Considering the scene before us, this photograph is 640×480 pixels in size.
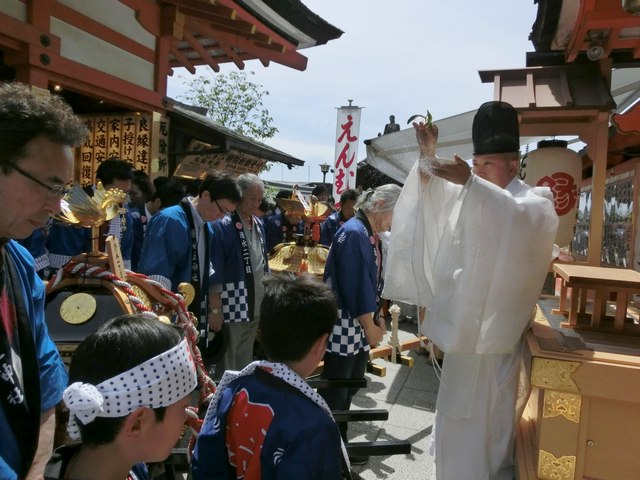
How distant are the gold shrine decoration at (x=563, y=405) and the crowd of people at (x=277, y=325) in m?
0.35

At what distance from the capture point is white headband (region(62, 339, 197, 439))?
0.99 meters

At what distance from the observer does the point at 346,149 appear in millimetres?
10859

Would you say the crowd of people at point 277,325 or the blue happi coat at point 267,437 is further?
the blue happi coat at point 267,437

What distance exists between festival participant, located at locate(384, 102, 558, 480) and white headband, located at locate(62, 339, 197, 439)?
120 centimetres

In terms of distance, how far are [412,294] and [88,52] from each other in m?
4.73

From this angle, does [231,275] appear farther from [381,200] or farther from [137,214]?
[137,214]

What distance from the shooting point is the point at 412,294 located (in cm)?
246

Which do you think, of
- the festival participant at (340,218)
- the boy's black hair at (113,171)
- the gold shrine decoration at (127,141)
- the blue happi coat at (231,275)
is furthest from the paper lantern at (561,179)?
the gold shrine decoration at (127,141)

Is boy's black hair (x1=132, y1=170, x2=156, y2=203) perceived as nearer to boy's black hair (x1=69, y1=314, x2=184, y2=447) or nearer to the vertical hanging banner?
boy's black hair (x1=69, y1=314, x2=184, y2=447)

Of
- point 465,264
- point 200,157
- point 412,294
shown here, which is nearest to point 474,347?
point 465,264

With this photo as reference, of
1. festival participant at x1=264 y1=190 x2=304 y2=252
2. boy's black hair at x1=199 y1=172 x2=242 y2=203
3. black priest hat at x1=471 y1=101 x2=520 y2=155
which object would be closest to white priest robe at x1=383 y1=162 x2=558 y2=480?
black priest hat at x1=471 y1=101 x2=520 y2=155

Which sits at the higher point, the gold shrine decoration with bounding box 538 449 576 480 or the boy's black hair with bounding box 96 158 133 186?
the boy's black hair with bounding box 96 158 133 186

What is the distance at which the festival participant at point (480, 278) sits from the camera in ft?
6.31

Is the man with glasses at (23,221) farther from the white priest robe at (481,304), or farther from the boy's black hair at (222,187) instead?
the boy's black hair at (222,187)
